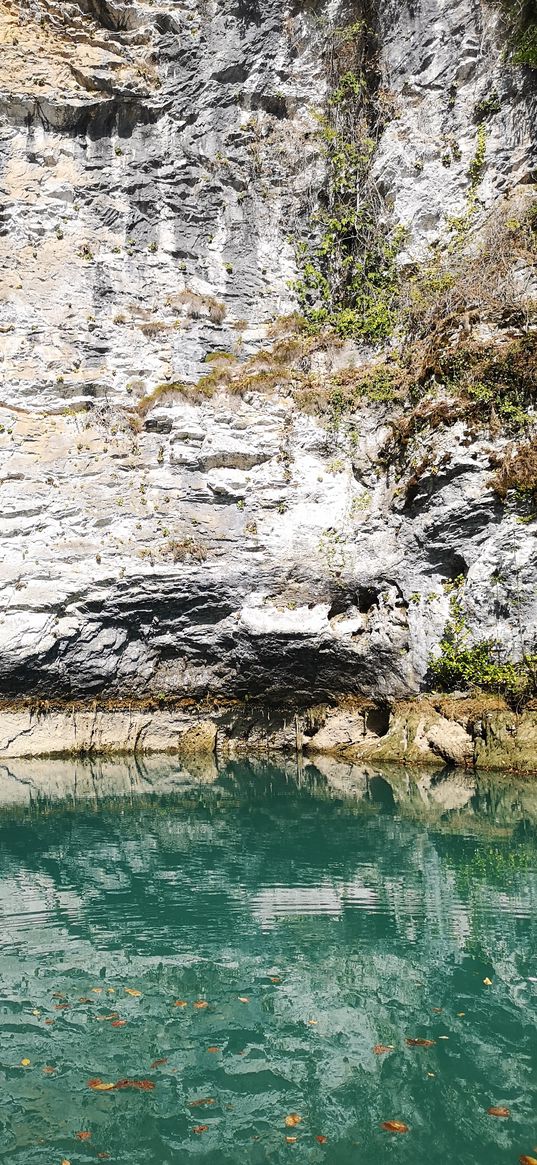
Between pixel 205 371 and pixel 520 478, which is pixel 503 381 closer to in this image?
pixel 520 478

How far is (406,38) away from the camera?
22016mm

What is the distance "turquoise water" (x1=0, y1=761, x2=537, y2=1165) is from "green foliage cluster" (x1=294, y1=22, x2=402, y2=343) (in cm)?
1573

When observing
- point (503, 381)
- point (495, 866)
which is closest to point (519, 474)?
point (503, 381)

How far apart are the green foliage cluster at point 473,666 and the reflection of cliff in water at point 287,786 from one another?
1689mm

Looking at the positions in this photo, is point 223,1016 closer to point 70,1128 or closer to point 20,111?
point 70,1128

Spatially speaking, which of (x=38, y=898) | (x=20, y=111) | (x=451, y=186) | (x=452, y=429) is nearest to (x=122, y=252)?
(x=20, y=111)

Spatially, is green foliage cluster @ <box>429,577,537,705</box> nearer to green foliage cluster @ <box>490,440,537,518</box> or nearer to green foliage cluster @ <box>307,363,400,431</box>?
green foliage cluster @ <box>490,440,537,518</box>

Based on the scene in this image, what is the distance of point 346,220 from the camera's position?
22656mm

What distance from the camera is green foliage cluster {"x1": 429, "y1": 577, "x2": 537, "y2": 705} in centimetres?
1491

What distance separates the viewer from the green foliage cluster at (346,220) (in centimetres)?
2184

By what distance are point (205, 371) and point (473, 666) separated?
11211 mm

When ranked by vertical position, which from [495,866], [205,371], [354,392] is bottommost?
[495,866]

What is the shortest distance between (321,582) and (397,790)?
229 inches

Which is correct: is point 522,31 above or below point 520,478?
above
